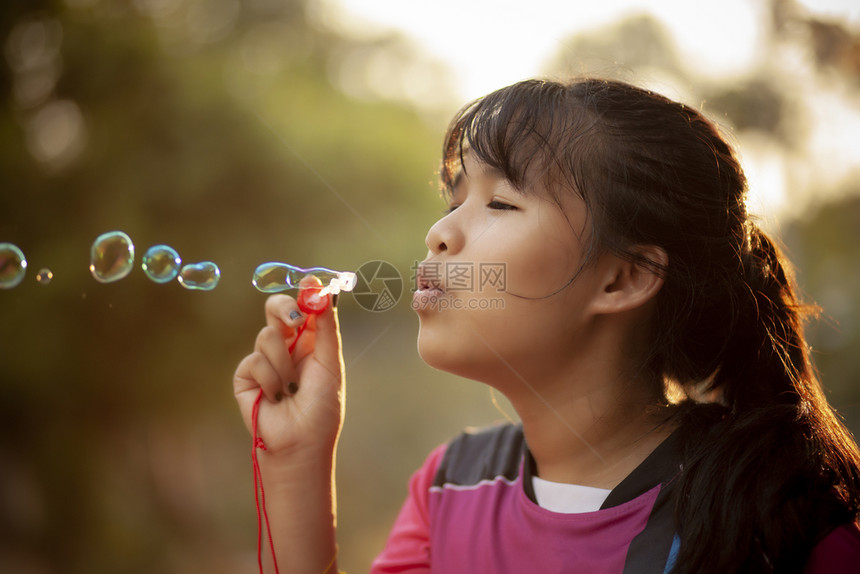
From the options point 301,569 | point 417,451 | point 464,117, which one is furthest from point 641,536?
point 417,451

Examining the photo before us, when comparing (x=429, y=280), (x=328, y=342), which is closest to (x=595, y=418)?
(x=429, y=280)

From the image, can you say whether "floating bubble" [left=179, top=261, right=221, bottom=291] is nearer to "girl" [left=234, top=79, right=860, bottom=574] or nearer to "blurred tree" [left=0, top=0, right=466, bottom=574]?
"girl" [left=234, top=79, right=860, bottom=574]

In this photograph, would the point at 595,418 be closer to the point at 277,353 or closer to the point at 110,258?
the point at 277,353

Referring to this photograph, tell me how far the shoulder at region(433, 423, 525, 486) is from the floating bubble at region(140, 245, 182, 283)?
660mm

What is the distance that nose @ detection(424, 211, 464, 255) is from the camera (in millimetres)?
976

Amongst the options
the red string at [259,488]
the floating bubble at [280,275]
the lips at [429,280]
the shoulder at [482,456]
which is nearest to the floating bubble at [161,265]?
the floating bubble at [280,275]

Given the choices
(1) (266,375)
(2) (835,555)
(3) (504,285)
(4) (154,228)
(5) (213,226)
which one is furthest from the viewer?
(5) (213,226)

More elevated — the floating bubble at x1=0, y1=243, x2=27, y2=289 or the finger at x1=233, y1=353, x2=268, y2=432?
the floating bubble at x1=0, y1=243, x2=27, y2=289

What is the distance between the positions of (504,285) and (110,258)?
2.67ft

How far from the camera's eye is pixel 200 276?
1226 millimetres

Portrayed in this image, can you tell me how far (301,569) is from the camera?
1.04 meters

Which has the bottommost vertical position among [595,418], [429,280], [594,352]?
[595,418]

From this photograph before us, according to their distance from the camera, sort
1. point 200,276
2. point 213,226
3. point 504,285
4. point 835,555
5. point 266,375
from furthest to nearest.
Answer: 1. point 213,226
2. point 200,276
3. point 266,375
4. point 504,285
5. point 835,555

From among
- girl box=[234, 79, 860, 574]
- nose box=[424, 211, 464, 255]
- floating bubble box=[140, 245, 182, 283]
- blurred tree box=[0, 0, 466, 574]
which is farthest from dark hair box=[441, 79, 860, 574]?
blurred tree box=[0, 0, 466, 574]
